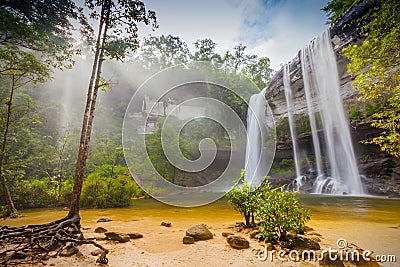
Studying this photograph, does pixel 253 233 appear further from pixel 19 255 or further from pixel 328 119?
pixel 328 119

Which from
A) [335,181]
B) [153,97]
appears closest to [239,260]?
[335,181]

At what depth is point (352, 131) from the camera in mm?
15523

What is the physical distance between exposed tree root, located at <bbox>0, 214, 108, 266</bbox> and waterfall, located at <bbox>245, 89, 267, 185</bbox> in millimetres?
19625

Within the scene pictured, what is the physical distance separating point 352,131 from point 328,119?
2049 mm

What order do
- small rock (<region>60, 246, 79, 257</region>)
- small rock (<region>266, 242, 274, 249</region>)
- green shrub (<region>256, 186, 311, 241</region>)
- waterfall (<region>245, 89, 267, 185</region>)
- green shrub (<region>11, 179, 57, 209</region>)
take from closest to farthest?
small rock (<region>60, 246, 79, 257</region>) → small rock (<region>266, 242, 274, 249</region>) → green shrub (<region>256, 186, 311, 241</region>) → green shrub (<region>11, 179, 57, 209</region>) → waterfall (<region>245, 89, 267, 185</region>)

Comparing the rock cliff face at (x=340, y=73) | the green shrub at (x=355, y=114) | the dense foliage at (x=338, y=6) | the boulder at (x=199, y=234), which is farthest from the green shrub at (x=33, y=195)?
the dense foliage at (x=338, y=6)

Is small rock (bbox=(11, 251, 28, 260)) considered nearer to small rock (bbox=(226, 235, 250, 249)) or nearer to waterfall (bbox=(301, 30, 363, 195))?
small rock (bbox=(226, 235, 250, 249))

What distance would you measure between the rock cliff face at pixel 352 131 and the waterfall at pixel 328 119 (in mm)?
476

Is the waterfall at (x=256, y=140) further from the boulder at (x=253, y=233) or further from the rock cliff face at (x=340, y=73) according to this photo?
the boulder at (x=253, y=233)

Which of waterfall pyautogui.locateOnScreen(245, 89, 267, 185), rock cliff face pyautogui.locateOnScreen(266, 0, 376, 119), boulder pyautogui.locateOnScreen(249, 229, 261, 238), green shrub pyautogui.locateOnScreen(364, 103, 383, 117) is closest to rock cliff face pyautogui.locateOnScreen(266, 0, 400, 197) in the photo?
rock cliff face pyautogui.locateOnScreen(266, 0, 376, 119)

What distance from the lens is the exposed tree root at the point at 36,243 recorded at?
296cm

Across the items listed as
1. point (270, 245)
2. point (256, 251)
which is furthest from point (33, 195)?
point (270, 245)

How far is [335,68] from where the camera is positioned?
54.7 ft

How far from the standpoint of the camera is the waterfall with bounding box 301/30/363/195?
600 inches
